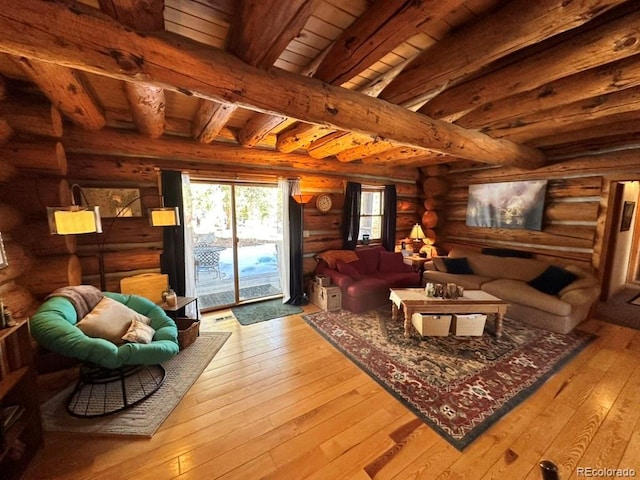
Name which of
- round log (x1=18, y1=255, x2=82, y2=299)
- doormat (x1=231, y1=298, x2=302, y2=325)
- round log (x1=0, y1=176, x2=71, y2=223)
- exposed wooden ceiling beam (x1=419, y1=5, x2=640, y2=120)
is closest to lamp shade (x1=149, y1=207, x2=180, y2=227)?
round log (x1=0, y1=176, x2=71, y2=223)

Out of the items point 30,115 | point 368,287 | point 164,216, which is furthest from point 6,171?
point 368,287

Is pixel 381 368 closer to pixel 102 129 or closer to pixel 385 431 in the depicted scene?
pixel 385 431

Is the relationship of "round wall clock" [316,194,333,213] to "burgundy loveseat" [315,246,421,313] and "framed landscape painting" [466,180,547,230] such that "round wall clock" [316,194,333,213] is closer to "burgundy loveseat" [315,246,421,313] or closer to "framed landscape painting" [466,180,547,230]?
"burgundy loveseat" [315,246,421,313]

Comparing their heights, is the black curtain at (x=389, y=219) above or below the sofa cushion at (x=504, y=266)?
above

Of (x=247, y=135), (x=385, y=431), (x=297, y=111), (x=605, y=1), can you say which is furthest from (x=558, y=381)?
(x=247, y=135)

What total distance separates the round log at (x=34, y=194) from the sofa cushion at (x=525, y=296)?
219 inches

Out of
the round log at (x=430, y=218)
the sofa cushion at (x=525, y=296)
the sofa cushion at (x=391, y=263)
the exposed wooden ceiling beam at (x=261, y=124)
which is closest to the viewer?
the exposed wooden ceiling beam at (x=261, y=124)

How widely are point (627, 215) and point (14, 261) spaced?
27.9 ft

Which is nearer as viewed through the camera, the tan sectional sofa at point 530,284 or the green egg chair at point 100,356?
the green egg chair at point 100,356

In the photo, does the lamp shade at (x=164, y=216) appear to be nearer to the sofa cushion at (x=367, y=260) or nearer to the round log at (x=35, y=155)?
the round log at (x=35, y=155)

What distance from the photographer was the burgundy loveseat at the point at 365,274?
155 inches

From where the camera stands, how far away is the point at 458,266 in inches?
183

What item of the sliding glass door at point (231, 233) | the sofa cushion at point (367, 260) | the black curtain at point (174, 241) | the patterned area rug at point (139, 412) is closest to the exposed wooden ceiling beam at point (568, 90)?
the sofa cushion at point (367, 260)

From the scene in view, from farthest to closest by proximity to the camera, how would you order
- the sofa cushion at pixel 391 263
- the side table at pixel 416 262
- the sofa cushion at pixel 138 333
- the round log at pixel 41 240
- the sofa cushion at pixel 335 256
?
the side table at pixel 416 262
the sofa cushion at pixel 391 263
the sofa cushion at pixel 335 256
the round log at pixel 41 240
the sofa cushion at pixel 138 333
